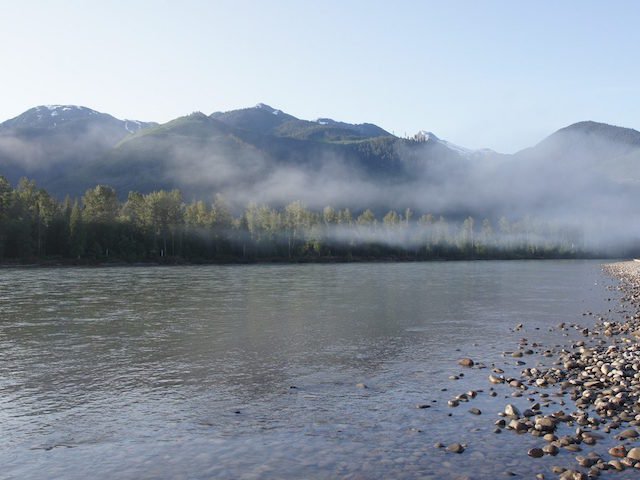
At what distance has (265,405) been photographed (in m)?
22.4

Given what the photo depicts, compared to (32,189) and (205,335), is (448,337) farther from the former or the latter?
(32,189)

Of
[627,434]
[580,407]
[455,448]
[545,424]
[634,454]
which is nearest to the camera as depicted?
[634,454]

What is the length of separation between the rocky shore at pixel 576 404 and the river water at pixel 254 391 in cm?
67

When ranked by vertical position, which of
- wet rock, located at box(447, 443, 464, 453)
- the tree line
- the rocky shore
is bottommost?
wet rock, located at box(447, 443, 464, 453)

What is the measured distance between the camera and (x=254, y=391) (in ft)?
80.2

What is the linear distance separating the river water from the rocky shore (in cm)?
67

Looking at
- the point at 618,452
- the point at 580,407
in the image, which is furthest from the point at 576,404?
the point at 618,452

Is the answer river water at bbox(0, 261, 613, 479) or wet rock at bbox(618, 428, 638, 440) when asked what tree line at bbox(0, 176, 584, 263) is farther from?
wet rock at bbox(618, 428, 638, 440)

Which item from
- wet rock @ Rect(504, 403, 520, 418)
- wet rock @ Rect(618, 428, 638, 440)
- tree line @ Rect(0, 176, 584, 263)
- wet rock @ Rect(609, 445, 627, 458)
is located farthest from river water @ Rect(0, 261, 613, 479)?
tree line @ Rect(0, 176, 584, 263)

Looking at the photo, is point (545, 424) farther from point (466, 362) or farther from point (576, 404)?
point (466, 362)

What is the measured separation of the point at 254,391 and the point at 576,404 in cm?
1396

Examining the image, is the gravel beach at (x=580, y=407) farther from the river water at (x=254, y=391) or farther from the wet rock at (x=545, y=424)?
the river water at (x=254, y=391)

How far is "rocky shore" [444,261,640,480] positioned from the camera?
1614 centimetres

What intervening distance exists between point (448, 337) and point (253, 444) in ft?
75.4
